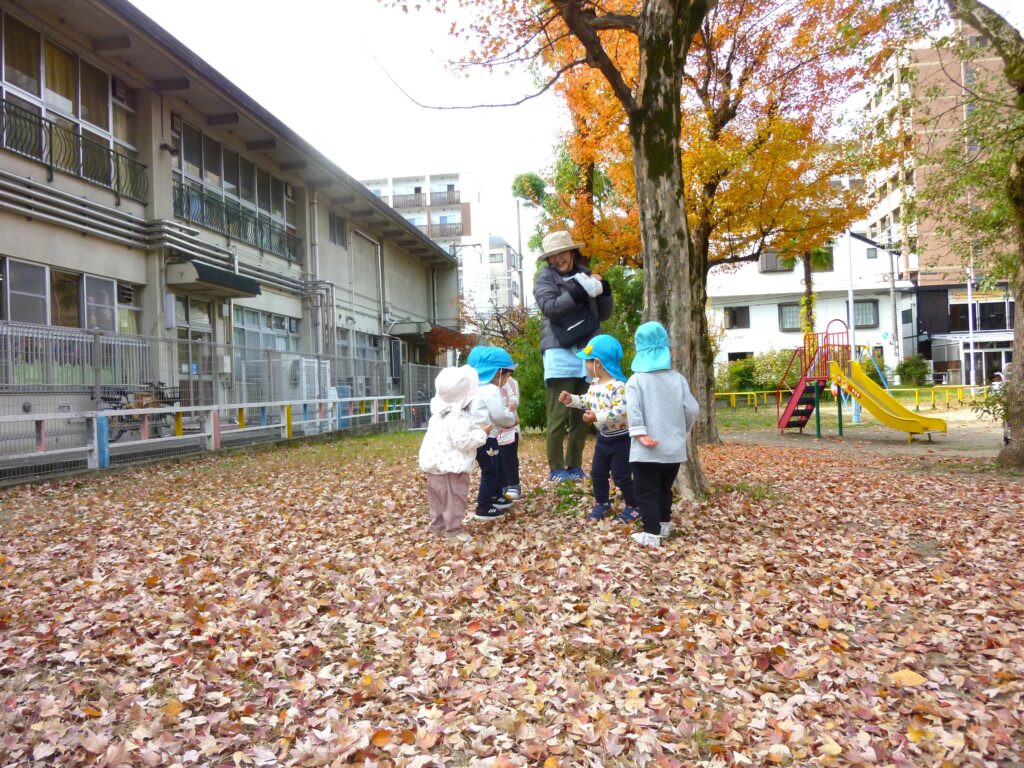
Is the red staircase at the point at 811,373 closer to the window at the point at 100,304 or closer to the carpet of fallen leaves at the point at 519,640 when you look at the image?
the carpet of fallen leaves at the point at 519,640

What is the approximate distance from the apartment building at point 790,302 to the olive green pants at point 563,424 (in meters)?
38.4

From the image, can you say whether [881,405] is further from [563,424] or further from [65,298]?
[65,298]

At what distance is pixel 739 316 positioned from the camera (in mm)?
44625

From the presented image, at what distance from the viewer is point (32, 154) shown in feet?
38.4

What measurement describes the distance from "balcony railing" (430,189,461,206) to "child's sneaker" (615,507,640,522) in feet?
176

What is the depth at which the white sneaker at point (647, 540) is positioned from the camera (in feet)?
16.9

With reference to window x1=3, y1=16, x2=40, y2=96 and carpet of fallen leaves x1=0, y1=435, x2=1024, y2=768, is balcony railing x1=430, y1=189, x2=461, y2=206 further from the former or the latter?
carpet of fallen leaves x1=0, y1=435, x2=1024, y2=768

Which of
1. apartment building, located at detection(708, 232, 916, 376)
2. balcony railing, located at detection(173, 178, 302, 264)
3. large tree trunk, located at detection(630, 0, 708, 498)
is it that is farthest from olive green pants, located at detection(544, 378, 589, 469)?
apartment building, located at detection(708, 232, 916, 376)

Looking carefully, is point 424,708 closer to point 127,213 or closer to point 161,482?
point 161,482

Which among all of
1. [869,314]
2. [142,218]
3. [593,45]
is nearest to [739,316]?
[869,314]

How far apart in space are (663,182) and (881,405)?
41.9ft

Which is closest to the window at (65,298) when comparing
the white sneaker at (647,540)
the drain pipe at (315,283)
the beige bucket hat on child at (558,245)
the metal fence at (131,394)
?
the metal fence at (131,394)

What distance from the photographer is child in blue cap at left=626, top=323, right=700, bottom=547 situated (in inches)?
198

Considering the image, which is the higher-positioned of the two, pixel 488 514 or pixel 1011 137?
pixel 1011 137
